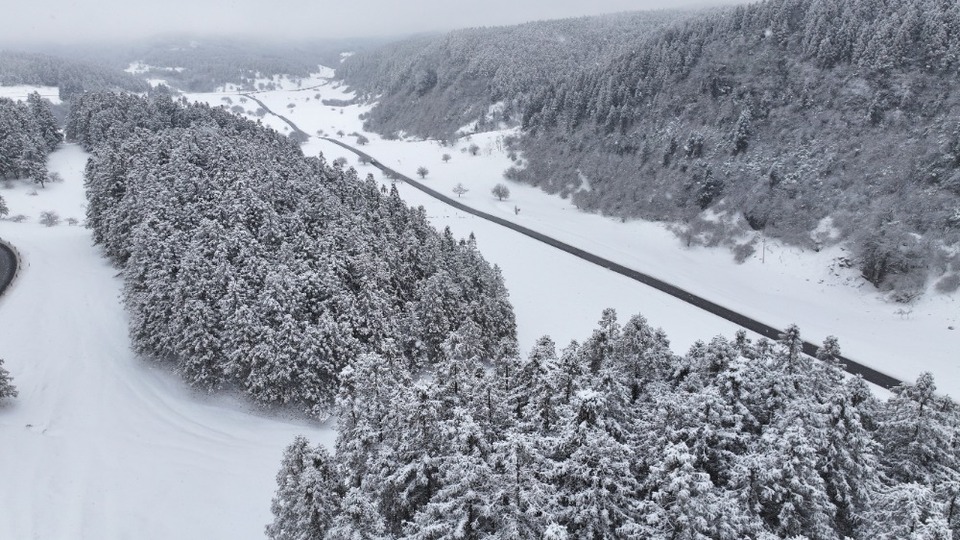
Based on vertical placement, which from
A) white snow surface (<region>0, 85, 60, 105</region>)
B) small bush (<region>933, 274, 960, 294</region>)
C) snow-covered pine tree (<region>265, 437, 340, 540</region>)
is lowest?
snow-covered pine tree (<region>265, 437, 340, 540</region>)

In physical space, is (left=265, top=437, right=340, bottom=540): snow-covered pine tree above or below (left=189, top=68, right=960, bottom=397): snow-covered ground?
above

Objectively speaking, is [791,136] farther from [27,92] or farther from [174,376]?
[27,92]

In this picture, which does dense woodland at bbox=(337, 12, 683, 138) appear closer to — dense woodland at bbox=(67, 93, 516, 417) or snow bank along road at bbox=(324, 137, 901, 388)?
snow bank along road at bbox=(324, 137, 901, 388)

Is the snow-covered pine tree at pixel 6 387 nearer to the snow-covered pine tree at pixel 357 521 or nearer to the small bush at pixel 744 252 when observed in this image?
the snow-covered pine tree at pixel 357 521

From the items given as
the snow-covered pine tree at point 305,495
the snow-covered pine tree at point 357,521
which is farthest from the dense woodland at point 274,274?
the snow-covered pine tree at point 357,521

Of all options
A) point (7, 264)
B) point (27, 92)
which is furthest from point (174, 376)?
point (27, 92)

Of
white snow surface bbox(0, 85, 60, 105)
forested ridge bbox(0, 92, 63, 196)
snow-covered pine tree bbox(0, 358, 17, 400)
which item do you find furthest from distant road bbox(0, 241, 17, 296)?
white snow surface bbox(0, 85, 60, 105)

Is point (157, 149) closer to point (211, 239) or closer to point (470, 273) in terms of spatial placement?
point (211, 239)
